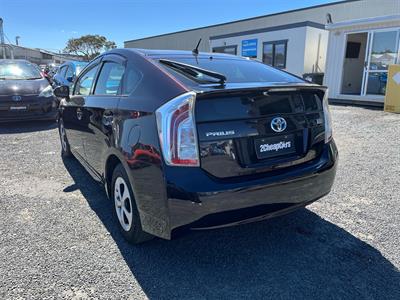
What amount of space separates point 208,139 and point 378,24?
11367 mm

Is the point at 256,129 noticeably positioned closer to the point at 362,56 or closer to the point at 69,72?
the point at 69,72

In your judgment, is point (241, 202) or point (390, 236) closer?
point (241, 202)

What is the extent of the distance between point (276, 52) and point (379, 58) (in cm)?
691

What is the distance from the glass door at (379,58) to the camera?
10.9 metres

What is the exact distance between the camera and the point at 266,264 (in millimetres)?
2549

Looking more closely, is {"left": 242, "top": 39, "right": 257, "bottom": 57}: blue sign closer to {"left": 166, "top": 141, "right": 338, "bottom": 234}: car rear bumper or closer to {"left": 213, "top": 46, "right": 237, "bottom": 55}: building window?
{"left": 213, "top": 46, "right": 237, "bottom": 55}: building window

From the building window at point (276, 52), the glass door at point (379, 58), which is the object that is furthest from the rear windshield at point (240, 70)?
the building window at point (276, 52)

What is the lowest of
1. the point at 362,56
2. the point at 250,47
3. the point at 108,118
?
the point at 108,118

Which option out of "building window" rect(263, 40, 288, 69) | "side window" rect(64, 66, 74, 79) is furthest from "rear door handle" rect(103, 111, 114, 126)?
"building window" rect(263, 40, 288, 69)

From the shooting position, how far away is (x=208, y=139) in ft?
7.15

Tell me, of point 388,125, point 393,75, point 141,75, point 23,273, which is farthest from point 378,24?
point 23,273

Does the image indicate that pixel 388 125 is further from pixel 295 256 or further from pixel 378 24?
pixel 295 256

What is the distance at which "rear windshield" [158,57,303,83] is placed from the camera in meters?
2.78

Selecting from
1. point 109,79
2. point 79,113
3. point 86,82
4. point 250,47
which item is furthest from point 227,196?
point 250,47
